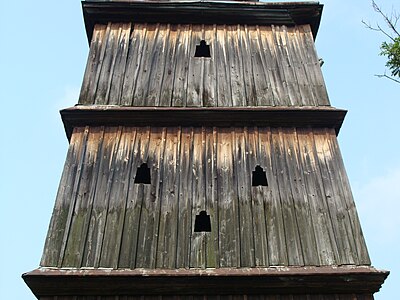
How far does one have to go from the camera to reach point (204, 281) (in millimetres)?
8484

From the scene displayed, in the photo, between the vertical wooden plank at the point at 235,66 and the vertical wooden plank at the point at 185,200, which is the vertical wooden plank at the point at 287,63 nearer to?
the vertical wooden plank at the point at 235,66

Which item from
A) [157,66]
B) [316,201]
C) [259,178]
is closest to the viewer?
[316,201]

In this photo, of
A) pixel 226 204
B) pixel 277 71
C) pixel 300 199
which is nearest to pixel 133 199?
pixel 226 204

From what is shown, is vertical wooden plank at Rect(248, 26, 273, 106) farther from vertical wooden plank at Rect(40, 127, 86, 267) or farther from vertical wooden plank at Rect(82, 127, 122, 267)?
vertical wooden plank at Rect(40, 127, 86, 267)

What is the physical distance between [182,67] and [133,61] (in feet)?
3.75

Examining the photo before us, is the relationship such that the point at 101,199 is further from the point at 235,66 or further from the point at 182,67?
the point at 235,66

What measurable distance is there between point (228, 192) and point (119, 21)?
5.67m

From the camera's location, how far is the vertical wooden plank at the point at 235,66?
11266mm

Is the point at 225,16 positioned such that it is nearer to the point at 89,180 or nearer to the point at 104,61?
the point at 104,61

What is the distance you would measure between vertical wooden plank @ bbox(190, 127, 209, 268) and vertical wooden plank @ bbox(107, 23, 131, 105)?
1.94 meters

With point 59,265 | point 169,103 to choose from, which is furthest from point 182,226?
point 169,103

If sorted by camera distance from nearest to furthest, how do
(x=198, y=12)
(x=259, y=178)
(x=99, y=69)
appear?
(x=259, y=178)
(x=99, y=69)
(x=198, y=12)

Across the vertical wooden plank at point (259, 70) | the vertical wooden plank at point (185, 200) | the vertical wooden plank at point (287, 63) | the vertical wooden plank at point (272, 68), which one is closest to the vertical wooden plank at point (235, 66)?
the vertical wooden plank at point (259, 70)

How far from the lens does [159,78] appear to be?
11.6 m
